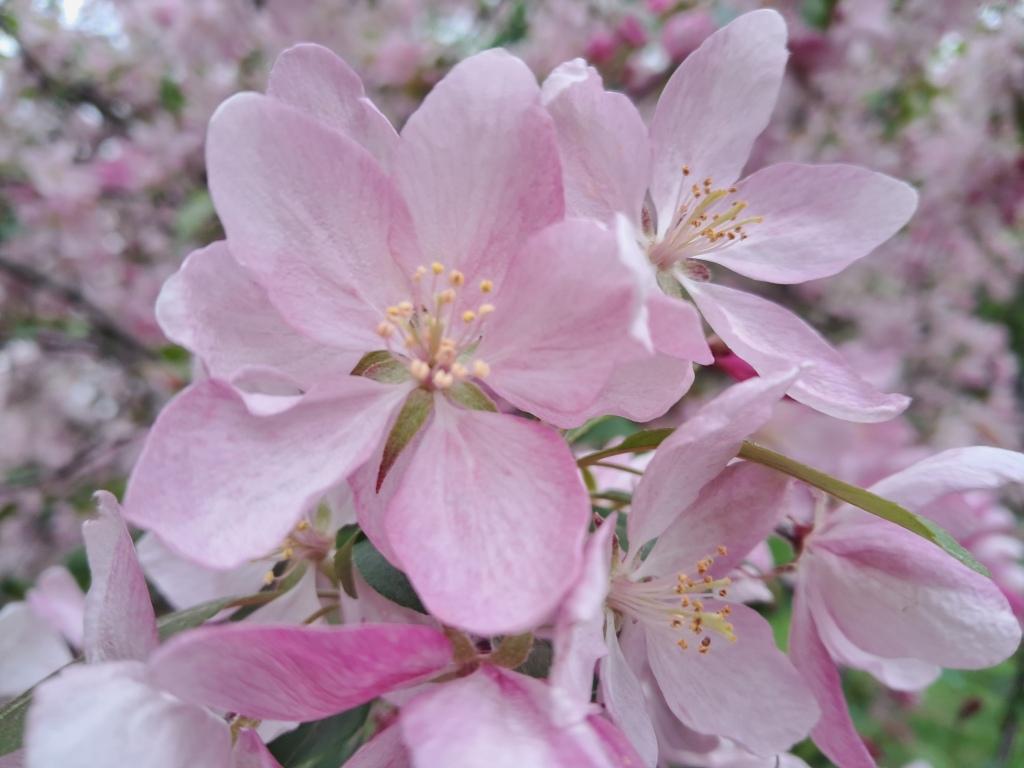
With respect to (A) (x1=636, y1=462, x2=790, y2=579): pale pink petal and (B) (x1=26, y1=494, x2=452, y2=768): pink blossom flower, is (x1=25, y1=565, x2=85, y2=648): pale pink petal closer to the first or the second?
(B) (x1=26, y1=494, x2=452, y2=768): pink blossom flower

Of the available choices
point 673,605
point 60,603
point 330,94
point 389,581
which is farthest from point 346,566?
point 60,603

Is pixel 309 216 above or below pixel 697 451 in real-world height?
above

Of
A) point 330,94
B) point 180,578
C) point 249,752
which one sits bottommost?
point 180,578

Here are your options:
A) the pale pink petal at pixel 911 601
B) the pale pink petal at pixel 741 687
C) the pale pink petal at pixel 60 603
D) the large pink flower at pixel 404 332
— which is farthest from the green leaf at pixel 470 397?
the pale pink petal at pixel 60 603

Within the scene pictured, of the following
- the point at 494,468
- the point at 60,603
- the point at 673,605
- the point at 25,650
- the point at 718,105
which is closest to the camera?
the point at 494,468

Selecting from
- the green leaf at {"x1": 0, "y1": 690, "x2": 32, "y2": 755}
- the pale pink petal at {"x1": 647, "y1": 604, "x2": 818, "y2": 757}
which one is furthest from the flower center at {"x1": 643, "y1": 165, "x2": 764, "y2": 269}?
the green leaf at {"x1": 0, "y1": 690, "x2": 32, "y2": 755}

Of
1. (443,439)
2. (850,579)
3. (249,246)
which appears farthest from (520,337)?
(850,579)

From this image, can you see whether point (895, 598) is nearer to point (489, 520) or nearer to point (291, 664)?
point (489, 520)

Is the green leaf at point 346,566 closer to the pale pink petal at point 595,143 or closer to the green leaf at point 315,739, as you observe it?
the green leaf at point 315,739
